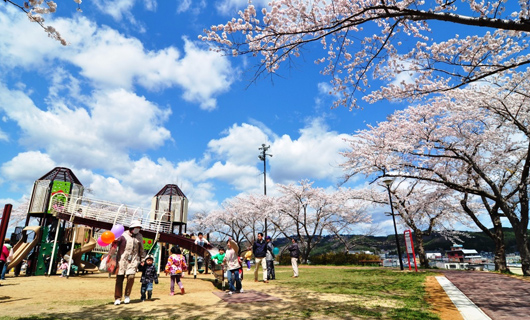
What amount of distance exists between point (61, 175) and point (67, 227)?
3.80 meters

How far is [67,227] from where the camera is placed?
14977mm

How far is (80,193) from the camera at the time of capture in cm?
1744

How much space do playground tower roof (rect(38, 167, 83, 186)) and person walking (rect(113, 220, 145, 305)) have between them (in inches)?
527

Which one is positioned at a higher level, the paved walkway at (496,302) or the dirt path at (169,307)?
the dirt path at (169,307)

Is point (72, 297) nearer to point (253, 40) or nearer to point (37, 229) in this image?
point (253, 40)

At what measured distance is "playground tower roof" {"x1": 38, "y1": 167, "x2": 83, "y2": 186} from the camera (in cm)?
1664

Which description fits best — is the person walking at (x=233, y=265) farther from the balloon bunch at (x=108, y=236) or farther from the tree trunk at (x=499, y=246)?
the tree trunk at (x=499, y=246)

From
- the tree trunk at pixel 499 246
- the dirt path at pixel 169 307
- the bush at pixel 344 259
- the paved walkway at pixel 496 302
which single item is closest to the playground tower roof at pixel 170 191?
the bush at pixel 344 259

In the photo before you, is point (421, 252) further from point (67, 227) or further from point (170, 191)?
point (67, 227)

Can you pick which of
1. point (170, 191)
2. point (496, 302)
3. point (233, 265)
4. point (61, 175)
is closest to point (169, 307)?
point (233, 265)

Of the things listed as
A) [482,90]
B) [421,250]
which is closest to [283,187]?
[421,250]

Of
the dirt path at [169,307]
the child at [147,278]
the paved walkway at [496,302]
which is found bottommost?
the paved walkway at [496,302]

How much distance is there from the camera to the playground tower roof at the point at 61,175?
16.6 meters

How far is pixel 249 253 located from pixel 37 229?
1103 centimetres
